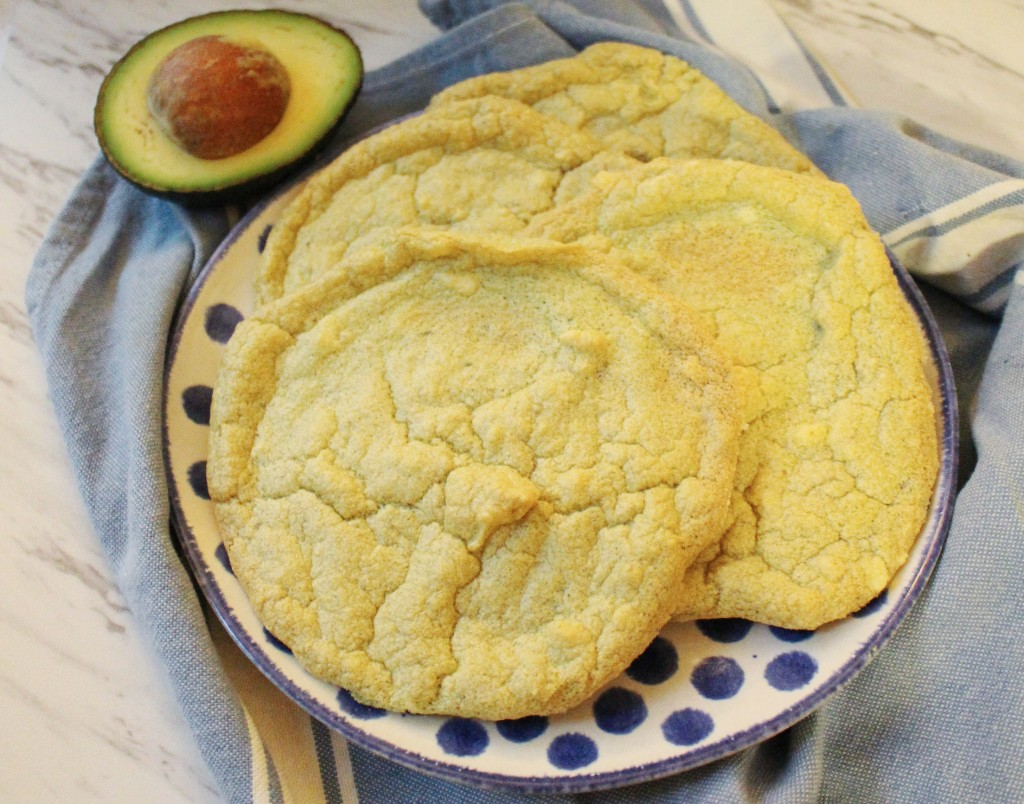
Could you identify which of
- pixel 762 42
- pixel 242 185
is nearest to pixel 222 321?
pixel 242 185

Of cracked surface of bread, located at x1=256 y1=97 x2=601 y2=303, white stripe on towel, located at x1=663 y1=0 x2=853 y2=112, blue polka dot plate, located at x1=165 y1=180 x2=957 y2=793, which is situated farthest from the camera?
white stripe on towel, located at x1=663 y1=0 x2=853 y2=112

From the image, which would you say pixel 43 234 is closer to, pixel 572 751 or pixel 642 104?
pixel 642 104

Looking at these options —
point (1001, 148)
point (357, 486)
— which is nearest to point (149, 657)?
point (357, 486)

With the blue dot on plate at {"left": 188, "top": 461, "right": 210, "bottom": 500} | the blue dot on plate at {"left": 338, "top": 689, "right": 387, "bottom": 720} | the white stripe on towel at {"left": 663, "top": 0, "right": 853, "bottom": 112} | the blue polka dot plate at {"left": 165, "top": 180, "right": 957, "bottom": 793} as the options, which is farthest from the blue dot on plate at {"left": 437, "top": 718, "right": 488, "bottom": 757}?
the white stripe on towel at {"left": 663, "top": 0, "right": 853, "bottom": 112}

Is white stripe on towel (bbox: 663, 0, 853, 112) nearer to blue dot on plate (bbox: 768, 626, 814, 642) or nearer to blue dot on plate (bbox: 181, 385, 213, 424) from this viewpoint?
blue dot on plate (bbox: 768, 626, 814, 642)

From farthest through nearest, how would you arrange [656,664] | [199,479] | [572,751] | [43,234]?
[43,234], [199,479], [656,664], [572,751]
